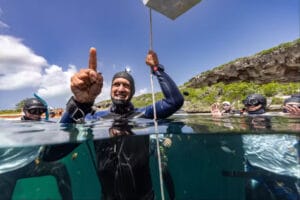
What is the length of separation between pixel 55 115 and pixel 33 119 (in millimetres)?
6110

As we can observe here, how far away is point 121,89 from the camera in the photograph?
10.6 ft

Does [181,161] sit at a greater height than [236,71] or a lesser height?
lesser

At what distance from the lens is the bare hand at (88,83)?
2377 mm

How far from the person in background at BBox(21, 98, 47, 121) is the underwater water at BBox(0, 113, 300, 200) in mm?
400

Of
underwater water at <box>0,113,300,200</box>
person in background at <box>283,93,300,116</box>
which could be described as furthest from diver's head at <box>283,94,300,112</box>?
underwater water at <box>0,113,300,200</box>

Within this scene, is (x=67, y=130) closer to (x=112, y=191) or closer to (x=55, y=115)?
(x=112, y=191)

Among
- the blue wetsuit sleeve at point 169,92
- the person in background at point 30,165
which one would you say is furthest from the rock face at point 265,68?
the blue wetsuit sleeve at point 169,92

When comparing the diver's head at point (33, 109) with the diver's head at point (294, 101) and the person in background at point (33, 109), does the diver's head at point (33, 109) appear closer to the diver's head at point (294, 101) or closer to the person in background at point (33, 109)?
the person in background at point (33, 109)

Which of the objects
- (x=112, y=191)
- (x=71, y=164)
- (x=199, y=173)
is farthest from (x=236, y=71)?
(x=112, y=191)

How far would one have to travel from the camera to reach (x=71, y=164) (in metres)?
7.41

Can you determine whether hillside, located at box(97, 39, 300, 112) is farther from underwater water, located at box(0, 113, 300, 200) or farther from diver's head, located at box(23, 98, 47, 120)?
diver's head, located at box(23, 98, 47, 120)

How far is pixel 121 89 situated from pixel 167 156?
462cm

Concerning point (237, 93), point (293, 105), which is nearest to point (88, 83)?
point (293, 105)

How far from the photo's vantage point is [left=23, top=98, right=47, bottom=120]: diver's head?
4988 mm
